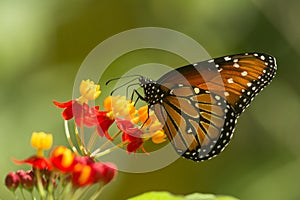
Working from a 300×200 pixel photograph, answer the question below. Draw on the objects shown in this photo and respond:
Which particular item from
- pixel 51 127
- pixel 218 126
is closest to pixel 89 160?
pixel 218 126

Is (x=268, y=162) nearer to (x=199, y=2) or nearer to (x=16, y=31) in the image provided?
(x=199, y=2)

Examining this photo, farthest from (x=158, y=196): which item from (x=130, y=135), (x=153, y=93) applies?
(x=153, y=93)

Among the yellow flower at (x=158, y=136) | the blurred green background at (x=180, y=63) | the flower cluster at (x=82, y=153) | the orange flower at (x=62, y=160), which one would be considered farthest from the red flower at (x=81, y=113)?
the blurred green background at (x=180, y=63)

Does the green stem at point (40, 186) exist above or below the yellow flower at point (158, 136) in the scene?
below

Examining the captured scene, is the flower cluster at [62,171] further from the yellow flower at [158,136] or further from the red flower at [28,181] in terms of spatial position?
the yellow flower at [158,136]

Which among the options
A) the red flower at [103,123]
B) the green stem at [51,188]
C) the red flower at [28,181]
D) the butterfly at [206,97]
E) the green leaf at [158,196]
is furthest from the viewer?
the butterfly at [206,97]

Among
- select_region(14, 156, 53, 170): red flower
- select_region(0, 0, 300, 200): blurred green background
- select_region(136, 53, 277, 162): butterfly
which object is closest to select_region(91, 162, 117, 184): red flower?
select_region(14, 156, 53, 170): red flower

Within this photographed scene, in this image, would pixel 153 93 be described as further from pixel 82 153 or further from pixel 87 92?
pixel 82 153
